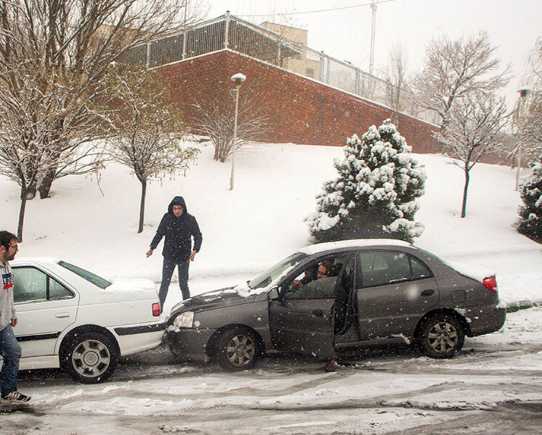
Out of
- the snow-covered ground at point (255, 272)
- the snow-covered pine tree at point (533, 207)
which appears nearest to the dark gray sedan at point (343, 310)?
the snow-covered ground at point (255, 272)

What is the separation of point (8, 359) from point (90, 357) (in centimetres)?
85

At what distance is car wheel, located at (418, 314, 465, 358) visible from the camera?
565 centimetres

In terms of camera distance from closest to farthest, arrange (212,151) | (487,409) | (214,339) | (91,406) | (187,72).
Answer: (487,409) → (91,406) → (214,339) → (212,151) → (187,72)

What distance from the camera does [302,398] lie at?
4.55 m

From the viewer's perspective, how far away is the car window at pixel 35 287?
516 centimetres

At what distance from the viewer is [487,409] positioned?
4203 millimetres

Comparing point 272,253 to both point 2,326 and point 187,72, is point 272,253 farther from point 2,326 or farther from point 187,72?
point 187,72

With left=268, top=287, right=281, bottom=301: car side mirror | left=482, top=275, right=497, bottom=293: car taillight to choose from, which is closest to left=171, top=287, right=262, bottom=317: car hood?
left=268, top=287, right=281, bottom=301: car side mirror

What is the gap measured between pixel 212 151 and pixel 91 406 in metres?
16.0

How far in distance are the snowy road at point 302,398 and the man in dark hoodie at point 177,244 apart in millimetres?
1738

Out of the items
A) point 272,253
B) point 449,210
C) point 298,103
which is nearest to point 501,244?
point 449,210

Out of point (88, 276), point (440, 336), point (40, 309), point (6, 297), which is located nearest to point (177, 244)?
point (88, 276)

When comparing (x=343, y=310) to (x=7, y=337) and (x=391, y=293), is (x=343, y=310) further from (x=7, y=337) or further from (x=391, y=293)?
(x=7, y=337)

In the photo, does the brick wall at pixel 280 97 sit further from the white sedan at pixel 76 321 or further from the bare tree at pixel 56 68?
the white sedan at pixel 76 321
